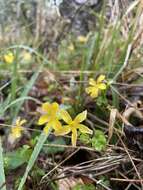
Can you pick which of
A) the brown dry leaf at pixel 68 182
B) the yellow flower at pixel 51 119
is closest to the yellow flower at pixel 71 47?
the brown dry leaf at pixel 68 182

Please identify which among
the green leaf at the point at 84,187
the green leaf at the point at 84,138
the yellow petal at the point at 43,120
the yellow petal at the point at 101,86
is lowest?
the green leaf at the point at 84,187

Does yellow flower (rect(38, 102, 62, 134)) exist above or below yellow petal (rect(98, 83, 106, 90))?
below

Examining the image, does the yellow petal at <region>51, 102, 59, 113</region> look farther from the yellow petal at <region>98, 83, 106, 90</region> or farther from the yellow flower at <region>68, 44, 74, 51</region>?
the yellow flower at <region>68, 44, 74, 51</region>

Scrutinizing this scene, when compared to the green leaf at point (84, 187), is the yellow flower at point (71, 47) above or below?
above

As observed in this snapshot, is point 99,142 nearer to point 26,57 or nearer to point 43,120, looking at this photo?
point 43,120

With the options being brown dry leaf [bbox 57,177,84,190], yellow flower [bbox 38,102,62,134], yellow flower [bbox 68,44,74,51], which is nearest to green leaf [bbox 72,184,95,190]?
brown dry leaf [bbox 57,177,84,190]

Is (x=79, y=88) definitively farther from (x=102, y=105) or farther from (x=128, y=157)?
(x=128, y=157)

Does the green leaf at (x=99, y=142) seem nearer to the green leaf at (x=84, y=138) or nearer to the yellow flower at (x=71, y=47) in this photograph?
the green leaf at (x=84, y=138)

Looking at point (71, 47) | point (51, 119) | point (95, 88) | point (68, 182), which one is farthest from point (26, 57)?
point (51, 119)
